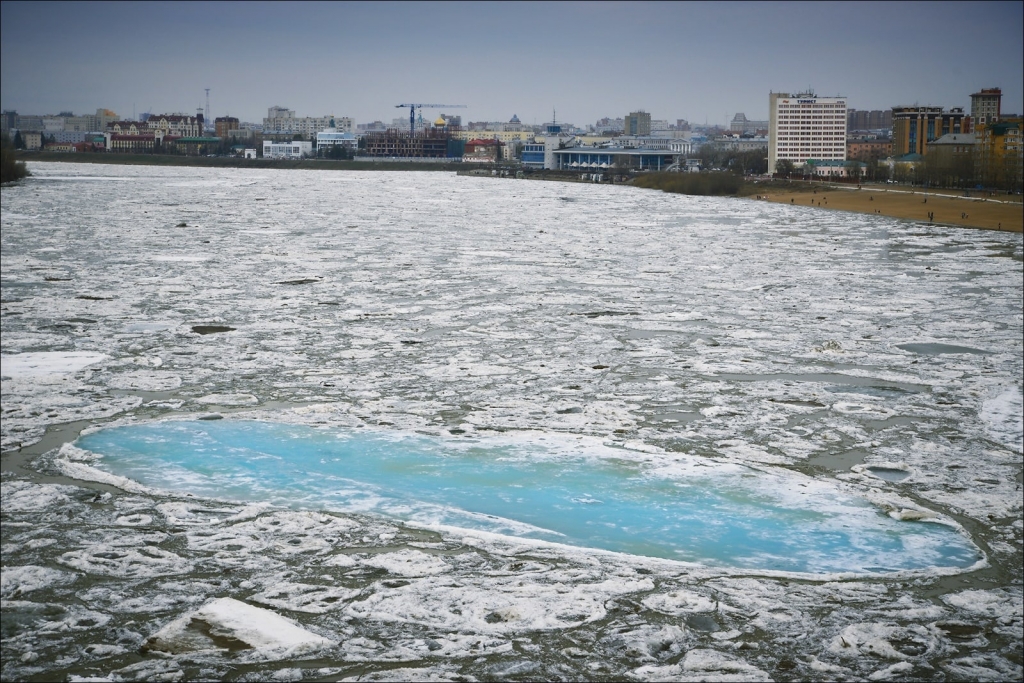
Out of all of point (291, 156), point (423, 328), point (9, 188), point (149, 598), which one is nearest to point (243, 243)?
point (423, 328)

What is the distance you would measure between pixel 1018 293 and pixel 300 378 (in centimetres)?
911

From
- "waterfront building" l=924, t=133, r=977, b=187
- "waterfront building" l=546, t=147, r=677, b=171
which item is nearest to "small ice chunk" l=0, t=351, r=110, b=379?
"waterfront building" l=924, t=133, r=977, b=187

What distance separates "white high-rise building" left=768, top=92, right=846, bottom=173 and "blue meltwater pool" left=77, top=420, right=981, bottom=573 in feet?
445

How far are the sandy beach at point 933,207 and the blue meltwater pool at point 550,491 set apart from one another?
82.0ft

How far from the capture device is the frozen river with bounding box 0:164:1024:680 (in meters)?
3.31

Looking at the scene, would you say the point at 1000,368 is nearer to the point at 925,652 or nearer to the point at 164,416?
the point at 925,652

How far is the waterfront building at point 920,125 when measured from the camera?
12050cm

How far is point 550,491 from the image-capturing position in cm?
487

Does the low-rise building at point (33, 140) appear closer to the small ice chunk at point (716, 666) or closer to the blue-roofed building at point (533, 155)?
the blue-roofed building at point (533, 155)

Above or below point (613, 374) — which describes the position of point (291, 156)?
above

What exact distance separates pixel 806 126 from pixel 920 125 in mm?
18166

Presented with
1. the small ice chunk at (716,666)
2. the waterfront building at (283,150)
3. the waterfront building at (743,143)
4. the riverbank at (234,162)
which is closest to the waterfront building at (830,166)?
the riverbank at (234,162)

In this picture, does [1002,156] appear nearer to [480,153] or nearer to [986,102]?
[986,102]

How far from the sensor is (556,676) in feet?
10.2
